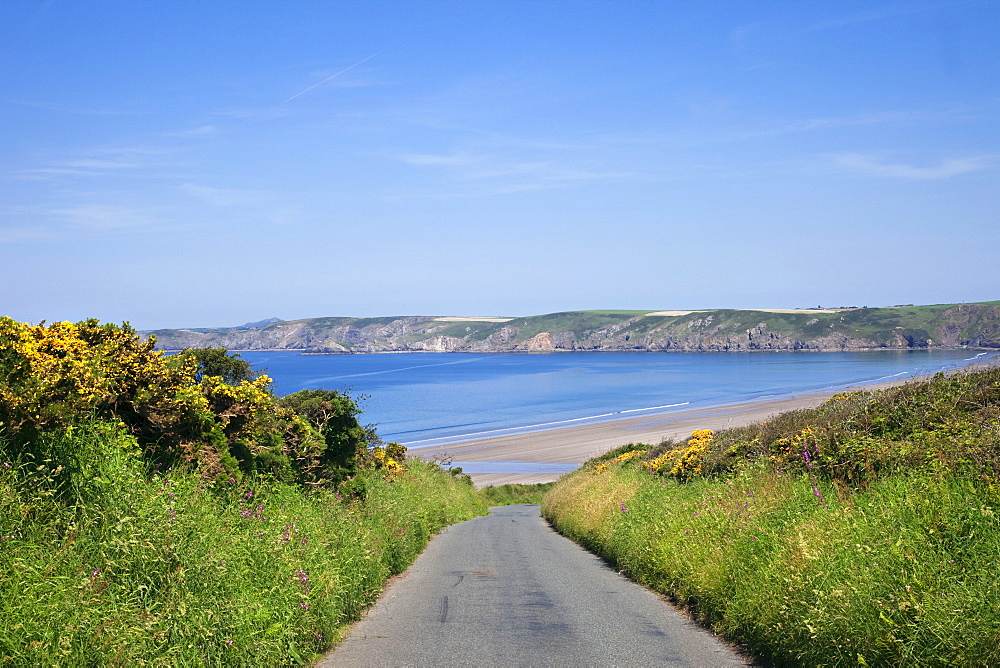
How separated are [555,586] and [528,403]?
10800cm

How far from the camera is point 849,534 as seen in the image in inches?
297

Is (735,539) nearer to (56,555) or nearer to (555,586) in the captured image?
(555,586)

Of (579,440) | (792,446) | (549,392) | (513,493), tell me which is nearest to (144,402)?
(792,446)

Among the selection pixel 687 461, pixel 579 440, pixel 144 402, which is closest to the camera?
pixel 144 402

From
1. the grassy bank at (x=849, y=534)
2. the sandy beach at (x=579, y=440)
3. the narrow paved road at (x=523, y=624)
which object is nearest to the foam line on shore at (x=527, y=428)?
the sandy beach at (x=579, y=440)

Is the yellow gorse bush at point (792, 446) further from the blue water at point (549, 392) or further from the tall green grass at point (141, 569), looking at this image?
the blue water at point (549, 392)

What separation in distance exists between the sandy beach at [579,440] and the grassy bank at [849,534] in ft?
149

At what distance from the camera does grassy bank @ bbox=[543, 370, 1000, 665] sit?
5.98 m

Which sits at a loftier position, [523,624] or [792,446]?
[792,446]

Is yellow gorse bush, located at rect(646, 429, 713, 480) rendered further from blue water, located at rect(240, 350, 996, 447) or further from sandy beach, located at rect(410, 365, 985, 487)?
blue water, located at rect(240, 350, 996, 447)

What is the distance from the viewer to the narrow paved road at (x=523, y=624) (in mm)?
7703

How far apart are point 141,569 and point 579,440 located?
7218 centimetres

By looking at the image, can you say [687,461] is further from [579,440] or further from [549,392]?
[549,392]

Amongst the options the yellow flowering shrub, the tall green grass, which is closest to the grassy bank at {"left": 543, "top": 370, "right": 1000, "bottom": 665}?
the tall green grass
